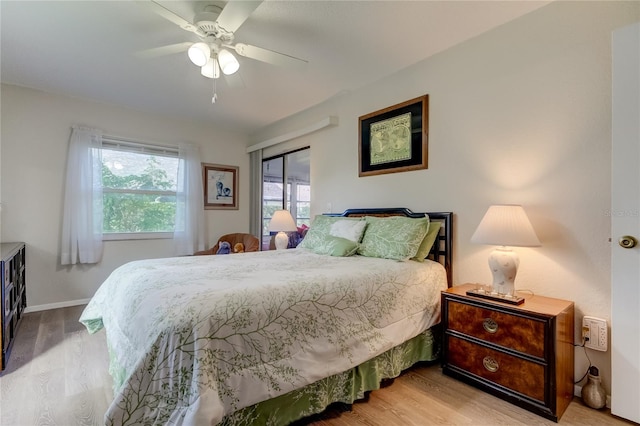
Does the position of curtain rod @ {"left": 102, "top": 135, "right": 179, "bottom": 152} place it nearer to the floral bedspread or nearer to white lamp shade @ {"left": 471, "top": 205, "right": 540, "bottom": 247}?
the floral bedspread

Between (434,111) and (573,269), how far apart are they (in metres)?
1.57

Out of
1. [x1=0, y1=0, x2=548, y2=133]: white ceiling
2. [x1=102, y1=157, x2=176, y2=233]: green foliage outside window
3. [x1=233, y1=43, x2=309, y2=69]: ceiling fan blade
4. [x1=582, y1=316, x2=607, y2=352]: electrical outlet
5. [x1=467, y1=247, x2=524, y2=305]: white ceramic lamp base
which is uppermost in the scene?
[x1=0, y1=0, x2=548, y2=133]: white ceiling

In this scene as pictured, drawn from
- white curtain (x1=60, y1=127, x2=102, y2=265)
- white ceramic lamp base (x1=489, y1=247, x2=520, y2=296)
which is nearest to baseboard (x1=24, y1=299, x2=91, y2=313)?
white curtain (x1=60, y1=127, x2=102, y2=265)

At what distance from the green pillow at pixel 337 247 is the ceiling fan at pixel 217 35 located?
1.45 meters

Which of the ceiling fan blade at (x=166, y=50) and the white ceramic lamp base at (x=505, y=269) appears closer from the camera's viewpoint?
the white ceramic lamp base at (x=505, y=269)

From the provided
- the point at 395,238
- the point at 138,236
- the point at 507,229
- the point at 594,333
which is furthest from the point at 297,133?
the point at 594,333

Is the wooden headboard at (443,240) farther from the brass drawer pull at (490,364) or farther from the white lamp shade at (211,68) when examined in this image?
the white lamp shade at (211,68)

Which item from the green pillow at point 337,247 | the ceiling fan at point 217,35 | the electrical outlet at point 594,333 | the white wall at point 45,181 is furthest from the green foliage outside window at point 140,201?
the electrical outlet at point 594,333

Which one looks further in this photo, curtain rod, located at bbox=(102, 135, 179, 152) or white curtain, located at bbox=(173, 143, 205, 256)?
white curtain, located at bbox=(173, 143, 205, 256)

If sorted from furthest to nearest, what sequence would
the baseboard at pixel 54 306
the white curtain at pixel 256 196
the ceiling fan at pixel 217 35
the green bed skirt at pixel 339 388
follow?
the white curtain at pixel 256 196 → the baseboard at pixel 54 306 → the ceiling fan at pixel 217 35 → the green bed skirt at pixel 339 388

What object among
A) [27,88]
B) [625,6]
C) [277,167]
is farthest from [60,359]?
[625,6]

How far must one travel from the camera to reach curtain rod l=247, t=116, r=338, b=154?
3602 millimetres

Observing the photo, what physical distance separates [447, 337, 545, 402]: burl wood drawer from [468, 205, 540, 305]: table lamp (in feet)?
1.08

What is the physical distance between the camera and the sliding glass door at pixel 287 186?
4281 millimetres
